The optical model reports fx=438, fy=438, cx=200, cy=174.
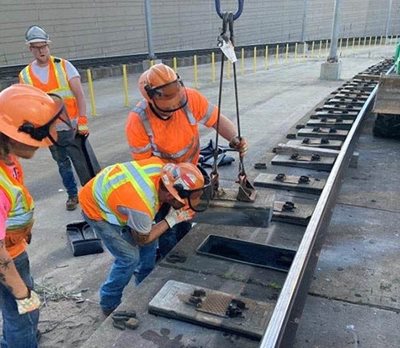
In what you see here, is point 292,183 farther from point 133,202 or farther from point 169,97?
point 133,202

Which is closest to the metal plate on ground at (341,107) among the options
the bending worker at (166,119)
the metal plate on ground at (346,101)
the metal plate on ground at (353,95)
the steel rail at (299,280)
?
Answer: the metal plate on ground at (346,101)

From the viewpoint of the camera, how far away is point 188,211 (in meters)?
3.23

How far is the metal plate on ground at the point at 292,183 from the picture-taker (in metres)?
4.65

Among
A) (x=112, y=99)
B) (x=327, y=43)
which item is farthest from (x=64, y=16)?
(x=327, y=43)

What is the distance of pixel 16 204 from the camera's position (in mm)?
2344

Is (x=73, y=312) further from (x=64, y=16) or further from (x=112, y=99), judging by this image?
(x=64, y=16)

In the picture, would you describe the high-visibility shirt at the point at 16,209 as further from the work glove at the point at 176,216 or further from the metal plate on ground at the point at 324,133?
the metal plate on ground at the point at 324,133

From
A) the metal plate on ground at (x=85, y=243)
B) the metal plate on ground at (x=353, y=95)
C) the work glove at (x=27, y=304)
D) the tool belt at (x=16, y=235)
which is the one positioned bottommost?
the metal plate on ground at (x=85, y=243)

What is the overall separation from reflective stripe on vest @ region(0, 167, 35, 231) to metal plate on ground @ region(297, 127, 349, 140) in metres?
4.87

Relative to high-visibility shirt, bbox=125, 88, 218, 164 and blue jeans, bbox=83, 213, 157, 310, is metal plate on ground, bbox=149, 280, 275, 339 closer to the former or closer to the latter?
blue jeans, bbox=83, 213, 157, 310

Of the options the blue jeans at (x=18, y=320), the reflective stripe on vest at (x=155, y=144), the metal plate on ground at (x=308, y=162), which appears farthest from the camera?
the metal plate on ground at (x=308, y=162)

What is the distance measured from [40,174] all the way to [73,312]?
3994mm

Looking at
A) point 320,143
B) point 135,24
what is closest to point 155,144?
point 320,143

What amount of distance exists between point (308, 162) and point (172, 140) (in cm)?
235
